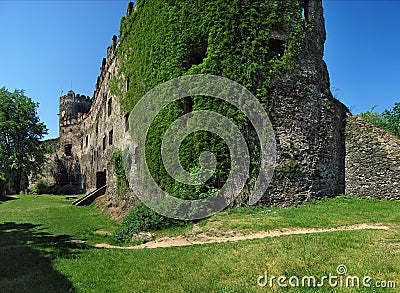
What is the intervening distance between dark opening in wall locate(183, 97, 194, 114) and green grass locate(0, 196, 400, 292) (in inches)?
193

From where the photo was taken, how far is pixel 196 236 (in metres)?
10.2

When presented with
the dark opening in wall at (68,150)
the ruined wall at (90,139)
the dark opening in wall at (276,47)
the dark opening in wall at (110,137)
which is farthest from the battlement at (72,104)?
the dark opening in wall at (276,47)

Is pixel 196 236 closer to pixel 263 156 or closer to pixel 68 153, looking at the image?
pixel 263 156

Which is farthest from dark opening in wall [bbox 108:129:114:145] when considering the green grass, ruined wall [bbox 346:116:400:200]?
ruined wall [bbox 346:116:400:200]

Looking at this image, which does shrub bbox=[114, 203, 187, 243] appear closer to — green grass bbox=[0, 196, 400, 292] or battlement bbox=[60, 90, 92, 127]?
green grass bbox=[0, 196, 400, 292]

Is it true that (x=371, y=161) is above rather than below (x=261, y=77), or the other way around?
below

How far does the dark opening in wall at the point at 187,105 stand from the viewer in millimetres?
14094

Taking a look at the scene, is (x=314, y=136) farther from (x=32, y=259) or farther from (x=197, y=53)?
(x=32, y=259)

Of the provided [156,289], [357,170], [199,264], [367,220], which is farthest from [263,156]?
[156,289]

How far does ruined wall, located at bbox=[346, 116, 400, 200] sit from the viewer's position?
48.8ft

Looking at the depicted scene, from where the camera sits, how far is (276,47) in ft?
49.0

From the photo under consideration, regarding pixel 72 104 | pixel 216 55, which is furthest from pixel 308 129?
pixel 72 104

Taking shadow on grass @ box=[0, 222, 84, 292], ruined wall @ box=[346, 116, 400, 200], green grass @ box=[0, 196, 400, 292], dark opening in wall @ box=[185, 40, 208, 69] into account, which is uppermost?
dark opening in wall @ box=[185, 40, 208, 69]

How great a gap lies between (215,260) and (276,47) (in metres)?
10.9
